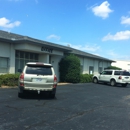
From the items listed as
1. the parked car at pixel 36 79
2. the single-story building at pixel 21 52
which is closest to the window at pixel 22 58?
the single-story building at pixel 21 52

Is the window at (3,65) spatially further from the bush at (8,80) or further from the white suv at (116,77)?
the white suv at (116,77)

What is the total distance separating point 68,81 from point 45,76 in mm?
13012

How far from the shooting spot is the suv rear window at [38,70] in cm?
1007

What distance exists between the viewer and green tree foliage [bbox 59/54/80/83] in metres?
22.6

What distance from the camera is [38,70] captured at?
401 inches

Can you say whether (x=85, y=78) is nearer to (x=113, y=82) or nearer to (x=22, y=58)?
(x=113, y=82)

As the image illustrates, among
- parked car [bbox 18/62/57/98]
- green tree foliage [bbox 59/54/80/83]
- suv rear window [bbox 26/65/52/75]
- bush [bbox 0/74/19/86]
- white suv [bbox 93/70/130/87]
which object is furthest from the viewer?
green tree foliage [bbox 59/54/80/83]

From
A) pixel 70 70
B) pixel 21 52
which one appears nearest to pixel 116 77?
pixel 70 70

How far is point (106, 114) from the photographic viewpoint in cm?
747

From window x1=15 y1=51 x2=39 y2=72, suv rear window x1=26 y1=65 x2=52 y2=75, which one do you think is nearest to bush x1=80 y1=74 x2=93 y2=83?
window x1=15 y1=51 x2=39 y2=72

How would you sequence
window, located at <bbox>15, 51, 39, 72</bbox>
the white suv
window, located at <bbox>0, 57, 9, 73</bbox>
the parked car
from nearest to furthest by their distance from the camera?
the parked car → window, located at <bbox>0, 57, 9, 73</bbox> → window, located at <bbox>15, 51, 39, 72</bbox> → the white suv

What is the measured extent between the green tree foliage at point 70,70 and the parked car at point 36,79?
12.2 m

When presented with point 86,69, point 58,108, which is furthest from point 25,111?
point 86,69

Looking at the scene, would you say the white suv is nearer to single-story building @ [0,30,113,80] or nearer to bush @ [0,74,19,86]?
single-story building @ [0,30,113,80]
